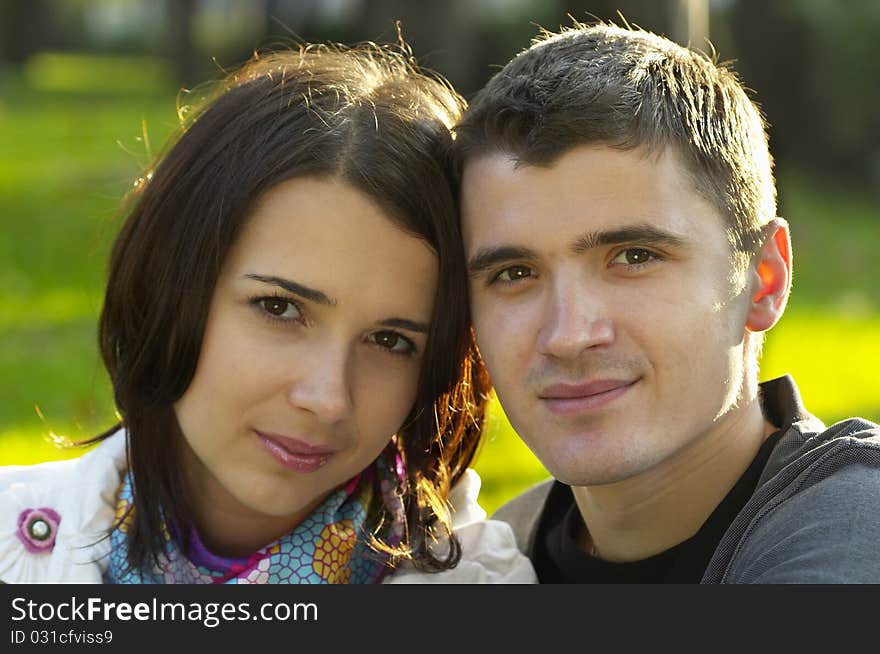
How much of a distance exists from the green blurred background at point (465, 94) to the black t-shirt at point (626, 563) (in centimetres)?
151

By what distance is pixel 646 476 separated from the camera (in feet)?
11.0

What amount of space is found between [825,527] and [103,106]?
61.8 ft

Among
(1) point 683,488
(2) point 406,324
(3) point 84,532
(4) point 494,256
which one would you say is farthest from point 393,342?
(3) point 84,532

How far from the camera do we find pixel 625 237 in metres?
3.06

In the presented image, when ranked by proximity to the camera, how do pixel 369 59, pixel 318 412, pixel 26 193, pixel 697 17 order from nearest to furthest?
pixel 318 412 → pixel 369 59 → pixel 697 17 → pixel 26 193

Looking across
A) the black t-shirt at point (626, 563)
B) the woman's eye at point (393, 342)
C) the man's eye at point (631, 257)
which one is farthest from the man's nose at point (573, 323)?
the black t-shirt at point (626, 563)

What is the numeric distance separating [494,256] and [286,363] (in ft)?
1.97

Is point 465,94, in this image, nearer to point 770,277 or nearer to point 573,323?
point 770,277

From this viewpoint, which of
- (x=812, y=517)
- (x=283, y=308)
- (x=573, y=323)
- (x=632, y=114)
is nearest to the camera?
(x=812, y=517)

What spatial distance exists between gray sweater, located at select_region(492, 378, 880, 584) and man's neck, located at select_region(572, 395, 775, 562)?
5.5 inches

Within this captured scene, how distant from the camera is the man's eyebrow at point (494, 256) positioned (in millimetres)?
3166

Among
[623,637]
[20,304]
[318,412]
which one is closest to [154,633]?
[318,412]

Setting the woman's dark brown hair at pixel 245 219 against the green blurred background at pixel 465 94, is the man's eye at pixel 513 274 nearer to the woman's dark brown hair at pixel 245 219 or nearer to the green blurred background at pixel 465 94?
the woman's dark brown hair at pixel 245 219

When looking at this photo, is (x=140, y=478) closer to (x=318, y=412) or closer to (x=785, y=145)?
(x=318, y=412)
